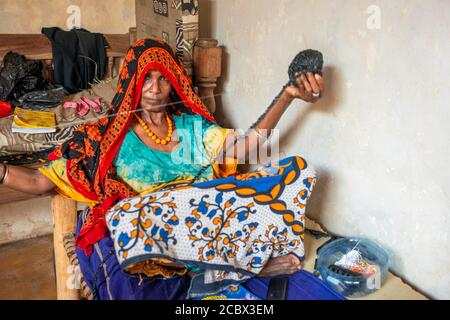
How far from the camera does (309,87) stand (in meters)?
1.31

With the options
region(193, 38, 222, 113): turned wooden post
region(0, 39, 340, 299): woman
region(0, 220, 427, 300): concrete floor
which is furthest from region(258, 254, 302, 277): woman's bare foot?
region(193, 38, 222, 113): turned wooden post

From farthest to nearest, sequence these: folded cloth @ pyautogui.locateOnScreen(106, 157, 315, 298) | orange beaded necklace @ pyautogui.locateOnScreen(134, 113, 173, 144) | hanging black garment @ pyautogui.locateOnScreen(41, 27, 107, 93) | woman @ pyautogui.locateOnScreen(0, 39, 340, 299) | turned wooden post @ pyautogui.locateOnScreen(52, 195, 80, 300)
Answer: hanging black garment @ pyautogui.locateOnScreen(41, 27, 107, 93) < orange beaded necklace @ pyautogui.locateOnScreen(134, 113, 173, 144) < turned wooden post @ pyautogui.locateOnScreen(52, 195, 80, 300) < woman @ pyautogui.locateOnScreen(0, 39, 340, 299) < folded cloth @ pyautogui.locateOnScreen(106, 157, 315, 298)

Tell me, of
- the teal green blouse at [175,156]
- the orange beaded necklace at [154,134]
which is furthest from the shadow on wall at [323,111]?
the orange beaded necklace at [154,134]

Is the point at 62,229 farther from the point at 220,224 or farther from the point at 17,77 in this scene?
the point at 17,77

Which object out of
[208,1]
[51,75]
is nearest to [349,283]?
[208,1]

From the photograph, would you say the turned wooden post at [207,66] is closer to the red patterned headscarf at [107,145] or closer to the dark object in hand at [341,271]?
the red patterned headscarf at [107,145]

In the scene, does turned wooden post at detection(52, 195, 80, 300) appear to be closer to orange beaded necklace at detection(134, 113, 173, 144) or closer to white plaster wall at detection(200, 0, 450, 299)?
orange beaded necklace at detection(134, 113, 173, 144)

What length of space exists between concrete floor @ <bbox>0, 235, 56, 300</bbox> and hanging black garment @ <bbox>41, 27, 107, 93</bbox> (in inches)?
39.1

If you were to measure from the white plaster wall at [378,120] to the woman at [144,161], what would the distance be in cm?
17

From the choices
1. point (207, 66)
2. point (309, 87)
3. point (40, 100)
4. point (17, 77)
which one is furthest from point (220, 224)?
point (17, 77)

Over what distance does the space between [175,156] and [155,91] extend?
0.82ft

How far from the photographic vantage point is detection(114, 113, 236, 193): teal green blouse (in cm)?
151

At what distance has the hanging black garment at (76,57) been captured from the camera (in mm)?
2324

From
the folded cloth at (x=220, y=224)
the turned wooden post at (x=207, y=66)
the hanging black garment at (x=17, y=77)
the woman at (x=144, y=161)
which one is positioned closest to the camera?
the folded cloth at (x=220, y=224)
